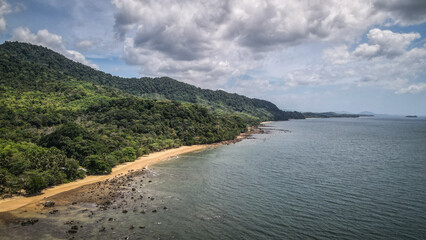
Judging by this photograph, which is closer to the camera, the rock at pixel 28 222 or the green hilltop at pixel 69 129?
the rock at pixel 28 222

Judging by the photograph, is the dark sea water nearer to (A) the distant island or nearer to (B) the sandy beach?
(B) the sandy beach

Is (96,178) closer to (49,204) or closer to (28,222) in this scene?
(49,204)

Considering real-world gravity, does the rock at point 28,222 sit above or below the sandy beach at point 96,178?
below

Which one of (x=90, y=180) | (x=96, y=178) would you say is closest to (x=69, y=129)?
(x=96, y=178)

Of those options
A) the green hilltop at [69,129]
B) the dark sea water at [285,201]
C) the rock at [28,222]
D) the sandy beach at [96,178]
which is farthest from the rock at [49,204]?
the dark sea water at [285,201]

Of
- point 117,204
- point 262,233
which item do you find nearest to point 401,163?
point 262,233

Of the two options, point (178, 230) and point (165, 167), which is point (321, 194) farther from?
point (165, 167)

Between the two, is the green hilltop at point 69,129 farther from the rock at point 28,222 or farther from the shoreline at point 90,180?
the rock at point 28,222
